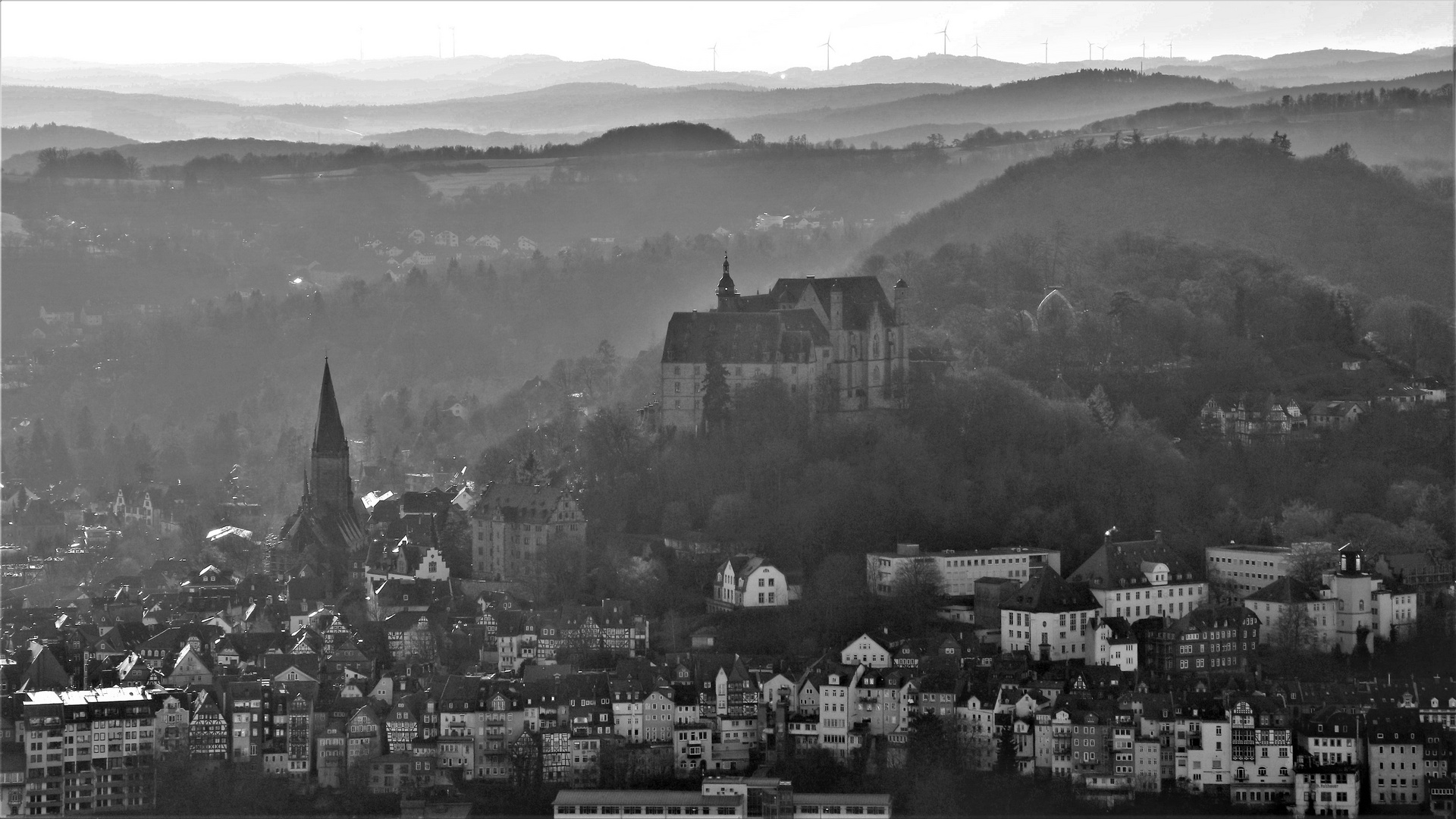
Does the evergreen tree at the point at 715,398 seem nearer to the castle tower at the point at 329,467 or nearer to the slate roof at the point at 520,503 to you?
the slate roof at the point at 520,503

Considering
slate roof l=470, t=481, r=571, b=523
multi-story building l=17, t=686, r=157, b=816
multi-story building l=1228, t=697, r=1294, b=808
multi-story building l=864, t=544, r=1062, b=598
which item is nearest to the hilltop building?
slate roof l=470, t=481, r=571, b=523

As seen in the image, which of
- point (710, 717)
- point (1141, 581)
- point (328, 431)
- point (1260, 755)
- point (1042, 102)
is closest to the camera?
point (1260, 755)

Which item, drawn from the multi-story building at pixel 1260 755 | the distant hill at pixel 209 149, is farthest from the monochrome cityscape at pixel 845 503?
the distant hill at pixel 209 149

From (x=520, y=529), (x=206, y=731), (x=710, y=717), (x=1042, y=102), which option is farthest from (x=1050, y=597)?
(x=1042, y=102)

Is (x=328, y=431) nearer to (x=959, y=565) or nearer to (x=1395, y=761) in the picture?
(x=959, y=565)

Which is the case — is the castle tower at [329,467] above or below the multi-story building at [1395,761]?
above

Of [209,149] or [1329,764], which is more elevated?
[209,149]
